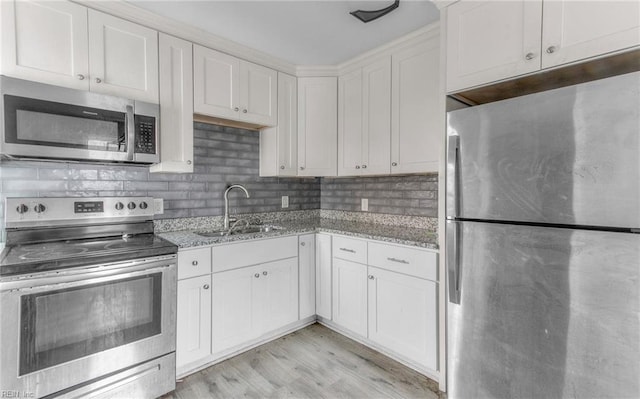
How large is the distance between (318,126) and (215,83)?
0.96 meters

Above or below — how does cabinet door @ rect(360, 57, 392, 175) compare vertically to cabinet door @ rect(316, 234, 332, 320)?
above

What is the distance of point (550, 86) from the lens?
158 cm

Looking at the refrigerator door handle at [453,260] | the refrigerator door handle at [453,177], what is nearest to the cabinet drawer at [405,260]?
the refrigerator door handle at [453,260]

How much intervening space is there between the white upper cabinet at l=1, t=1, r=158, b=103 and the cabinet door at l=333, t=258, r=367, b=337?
6.05ft

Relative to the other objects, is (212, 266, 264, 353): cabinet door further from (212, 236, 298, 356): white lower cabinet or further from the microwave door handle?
the microwave door handle

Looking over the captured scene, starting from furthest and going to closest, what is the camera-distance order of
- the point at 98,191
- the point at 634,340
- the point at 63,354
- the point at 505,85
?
the point at 98,191 → the point at 505,85 → the point at 63,354 → the point at 634,340

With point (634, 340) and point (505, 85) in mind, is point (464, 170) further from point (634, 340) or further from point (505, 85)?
point (634, 340)

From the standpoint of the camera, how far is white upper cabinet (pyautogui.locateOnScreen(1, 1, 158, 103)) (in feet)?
5.01

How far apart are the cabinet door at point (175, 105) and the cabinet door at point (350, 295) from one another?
1.41 metres

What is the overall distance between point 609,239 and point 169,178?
2553 mm

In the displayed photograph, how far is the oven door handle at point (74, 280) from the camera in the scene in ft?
4.43

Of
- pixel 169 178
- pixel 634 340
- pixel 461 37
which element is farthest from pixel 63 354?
pixel 461 37

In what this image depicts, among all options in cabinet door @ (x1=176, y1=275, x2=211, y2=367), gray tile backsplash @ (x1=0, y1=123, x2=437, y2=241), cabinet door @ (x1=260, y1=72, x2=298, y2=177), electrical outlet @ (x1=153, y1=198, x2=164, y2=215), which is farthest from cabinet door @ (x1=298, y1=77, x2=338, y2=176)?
cabinet door @ (x1=176, y1=275, x2=211, y2=367)

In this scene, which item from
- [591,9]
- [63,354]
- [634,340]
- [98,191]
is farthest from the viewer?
[98,191]
